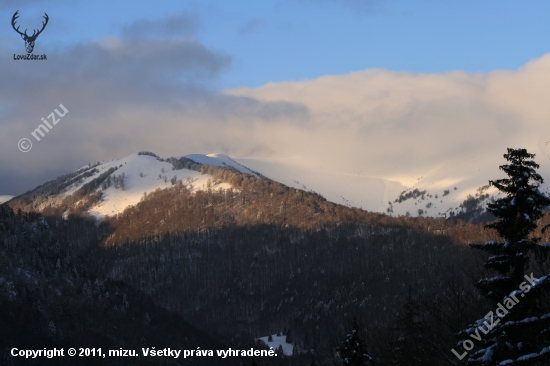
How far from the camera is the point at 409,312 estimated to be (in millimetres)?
51750

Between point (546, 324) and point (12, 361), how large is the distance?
10203 cm

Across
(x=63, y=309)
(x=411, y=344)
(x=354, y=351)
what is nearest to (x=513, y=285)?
(x=411, y=344)

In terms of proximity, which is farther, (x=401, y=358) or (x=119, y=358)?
(x=119, y=358)

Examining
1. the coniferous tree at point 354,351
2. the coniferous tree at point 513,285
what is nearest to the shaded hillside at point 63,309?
the coniferous tree at point 354,351

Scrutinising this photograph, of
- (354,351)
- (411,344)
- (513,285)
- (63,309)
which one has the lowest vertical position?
(354,351)

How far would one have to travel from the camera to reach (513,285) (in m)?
28.4

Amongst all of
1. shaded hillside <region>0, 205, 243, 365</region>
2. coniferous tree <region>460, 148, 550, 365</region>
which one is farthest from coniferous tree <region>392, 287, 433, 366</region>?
shaded hillside <region>0, 205, 243, 365</region>

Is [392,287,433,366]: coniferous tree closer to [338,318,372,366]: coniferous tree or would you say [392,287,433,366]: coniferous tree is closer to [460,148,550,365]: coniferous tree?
[338,318,372,366]: coniferous tree

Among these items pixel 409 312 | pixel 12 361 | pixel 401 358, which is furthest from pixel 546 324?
pixel 12 361

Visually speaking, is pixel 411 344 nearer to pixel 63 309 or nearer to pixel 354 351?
pixel 354 351

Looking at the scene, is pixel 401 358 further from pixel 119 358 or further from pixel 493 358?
pixel 119 358

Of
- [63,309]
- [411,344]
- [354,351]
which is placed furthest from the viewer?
[63,309]

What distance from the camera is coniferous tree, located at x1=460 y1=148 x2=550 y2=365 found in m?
27.0

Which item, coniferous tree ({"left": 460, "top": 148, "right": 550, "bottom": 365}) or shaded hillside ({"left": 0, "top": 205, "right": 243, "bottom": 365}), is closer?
coniferous tree ({"left": 460, "top": 148, "right": 550, "bottom": 365})
